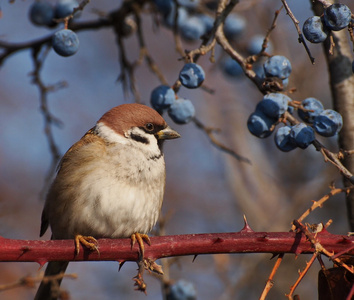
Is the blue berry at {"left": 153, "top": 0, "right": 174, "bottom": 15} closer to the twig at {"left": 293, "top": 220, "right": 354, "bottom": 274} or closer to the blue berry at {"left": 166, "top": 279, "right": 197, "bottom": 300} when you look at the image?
the blue berry at {"left": 166, "top": 279, "right": 197, "bottom": 300}

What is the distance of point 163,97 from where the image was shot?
290 cm

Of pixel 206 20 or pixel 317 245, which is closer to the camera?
pixel 317 245

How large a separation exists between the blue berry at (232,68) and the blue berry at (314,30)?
1.40 metres

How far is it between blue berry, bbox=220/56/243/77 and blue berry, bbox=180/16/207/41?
0.90 feet

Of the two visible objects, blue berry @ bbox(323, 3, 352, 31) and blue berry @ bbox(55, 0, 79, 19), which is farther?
blue berry @ bbox(55, 0, 79, 19)

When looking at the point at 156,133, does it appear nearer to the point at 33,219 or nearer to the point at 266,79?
the point at 266,79

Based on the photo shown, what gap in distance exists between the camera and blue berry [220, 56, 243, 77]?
3719mm

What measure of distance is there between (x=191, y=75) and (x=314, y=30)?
67cm

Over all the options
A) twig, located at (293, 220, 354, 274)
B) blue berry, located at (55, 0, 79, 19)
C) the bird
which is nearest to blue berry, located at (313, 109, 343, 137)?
twig, located at (293, 220, 354, 274)

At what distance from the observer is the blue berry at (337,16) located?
2176 mm

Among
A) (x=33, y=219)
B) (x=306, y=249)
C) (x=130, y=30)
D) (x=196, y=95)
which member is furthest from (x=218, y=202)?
(x=306, y=249)

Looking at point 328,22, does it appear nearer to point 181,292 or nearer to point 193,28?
point 193,28

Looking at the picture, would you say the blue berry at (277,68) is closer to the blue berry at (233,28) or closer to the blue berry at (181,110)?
the blue berry at (181,110)

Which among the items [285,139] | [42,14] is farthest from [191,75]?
[42,14]
